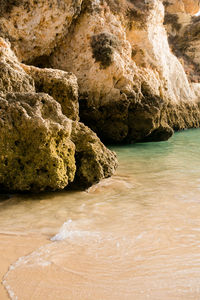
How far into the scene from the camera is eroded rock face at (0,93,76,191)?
4.09 m

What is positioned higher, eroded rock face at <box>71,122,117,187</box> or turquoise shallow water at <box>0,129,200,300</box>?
eroded rock face at <box>71,122,117,187</box>

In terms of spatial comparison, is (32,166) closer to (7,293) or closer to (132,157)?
(7,293)

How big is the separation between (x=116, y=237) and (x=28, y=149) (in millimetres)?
1821

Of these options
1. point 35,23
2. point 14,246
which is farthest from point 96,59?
point 14,246

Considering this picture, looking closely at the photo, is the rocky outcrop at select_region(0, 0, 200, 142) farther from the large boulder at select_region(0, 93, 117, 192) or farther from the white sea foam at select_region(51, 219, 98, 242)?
the white sea foam at select_region(51, 219, 98, 242)

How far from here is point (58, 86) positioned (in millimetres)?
7270

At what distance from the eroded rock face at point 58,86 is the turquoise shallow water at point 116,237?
2.64m

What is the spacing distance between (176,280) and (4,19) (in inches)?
328

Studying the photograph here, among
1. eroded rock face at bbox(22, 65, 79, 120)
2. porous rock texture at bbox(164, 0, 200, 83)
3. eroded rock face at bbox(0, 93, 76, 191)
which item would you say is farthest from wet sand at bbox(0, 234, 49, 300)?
porous rock texture at bbox(164, 0, 200, 83)

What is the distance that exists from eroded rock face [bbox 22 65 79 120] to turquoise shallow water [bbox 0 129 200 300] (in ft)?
8.66

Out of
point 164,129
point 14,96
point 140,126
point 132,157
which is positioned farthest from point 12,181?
point 164,129

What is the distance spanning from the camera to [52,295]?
6.72 feet

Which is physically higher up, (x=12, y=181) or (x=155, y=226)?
(x=12, y=181)

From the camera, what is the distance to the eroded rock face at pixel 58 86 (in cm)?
711
